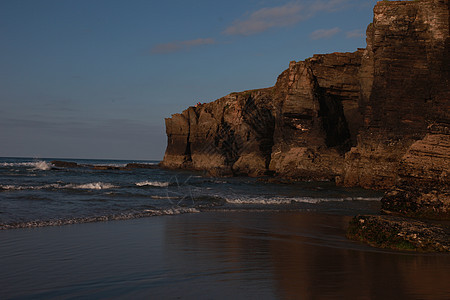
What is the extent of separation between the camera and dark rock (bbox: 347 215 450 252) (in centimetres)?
776

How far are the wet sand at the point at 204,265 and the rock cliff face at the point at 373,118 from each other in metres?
6.53

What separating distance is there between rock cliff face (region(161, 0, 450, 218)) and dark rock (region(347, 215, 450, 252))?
4.59 m

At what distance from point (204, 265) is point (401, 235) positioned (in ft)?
14.4

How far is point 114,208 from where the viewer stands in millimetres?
14406

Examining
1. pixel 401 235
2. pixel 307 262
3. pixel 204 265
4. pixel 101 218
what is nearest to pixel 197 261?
pixel 204 265

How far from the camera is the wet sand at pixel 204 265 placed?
191 inches

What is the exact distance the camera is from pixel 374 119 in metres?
30.3

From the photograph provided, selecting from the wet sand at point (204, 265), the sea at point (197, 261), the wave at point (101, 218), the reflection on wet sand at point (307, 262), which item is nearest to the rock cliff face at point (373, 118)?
the sea at point (197, 261)

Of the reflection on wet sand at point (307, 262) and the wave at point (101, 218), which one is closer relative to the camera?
the reflection on wet sand at point (307, 262)

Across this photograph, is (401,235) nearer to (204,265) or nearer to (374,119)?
(204,265)

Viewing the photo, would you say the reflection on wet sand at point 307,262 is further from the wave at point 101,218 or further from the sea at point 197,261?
the wave at point 101,218

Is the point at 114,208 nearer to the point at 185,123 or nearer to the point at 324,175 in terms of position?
the point at 324,175

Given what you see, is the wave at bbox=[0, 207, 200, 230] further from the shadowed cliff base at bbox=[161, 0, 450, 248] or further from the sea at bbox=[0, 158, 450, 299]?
the shadowed cliff base at bbox=[161, 0, 450, 248]

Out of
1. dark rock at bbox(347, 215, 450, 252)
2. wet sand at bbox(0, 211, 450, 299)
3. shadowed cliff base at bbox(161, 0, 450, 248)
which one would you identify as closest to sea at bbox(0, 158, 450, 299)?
wet sand at bbox(0, 211, 450, 299)
